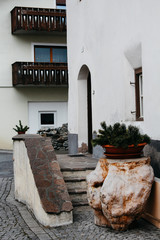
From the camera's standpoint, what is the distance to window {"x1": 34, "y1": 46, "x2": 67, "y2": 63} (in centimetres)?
2096

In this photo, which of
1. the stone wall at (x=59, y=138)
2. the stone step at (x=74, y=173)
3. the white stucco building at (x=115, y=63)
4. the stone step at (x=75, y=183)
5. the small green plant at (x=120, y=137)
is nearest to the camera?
the small green plant at (x=120, y=137)

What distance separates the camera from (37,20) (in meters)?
19.9

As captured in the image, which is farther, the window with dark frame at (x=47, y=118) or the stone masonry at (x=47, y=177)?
the window with dark frame at (x=47, y=118)

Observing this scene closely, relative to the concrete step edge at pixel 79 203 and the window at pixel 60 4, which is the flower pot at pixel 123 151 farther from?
the window at pixel 60 4

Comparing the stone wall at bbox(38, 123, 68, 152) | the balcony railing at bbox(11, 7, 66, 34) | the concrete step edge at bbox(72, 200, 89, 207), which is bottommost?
Answer: the concrete step edge at bbox(72, 200, 89, 207)

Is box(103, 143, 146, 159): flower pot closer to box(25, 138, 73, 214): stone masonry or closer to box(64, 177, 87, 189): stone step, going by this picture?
box(25, 138, 73, 214): stone masonry

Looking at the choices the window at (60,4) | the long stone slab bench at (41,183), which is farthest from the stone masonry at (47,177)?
the window at (60,4)

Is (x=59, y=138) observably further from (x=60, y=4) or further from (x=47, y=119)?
(x=60, y=4)

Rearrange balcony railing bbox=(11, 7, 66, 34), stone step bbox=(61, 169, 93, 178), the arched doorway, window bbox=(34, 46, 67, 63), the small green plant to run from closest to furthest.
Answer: the small green plant → stone step bbox=(61, 169, 93, 178) → the arched doorway → balcony railing bbox=(11, 7, 66, 34) → window bbox=(34, 46, 67, 63)

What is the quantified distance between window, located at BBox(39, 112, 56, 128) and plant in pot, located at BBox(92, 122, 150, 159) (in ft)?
52.3

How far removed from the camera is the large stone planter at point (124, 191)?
4.81 metres

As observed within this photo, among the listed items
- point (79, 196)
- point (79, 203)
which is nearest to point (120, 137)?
point (79, 203)

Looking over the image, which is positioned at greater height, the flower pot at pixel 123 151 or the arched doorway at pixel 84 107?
the arched doorway at pixel 84 107

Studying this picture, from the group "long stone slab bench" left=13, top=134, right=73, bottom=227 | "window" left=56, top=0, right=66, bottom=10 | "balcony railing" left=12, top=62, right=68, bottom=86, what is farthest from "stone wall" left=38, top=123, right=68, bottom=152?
"long stone slab bench" left=13, top=134, right=73, bottom=227
